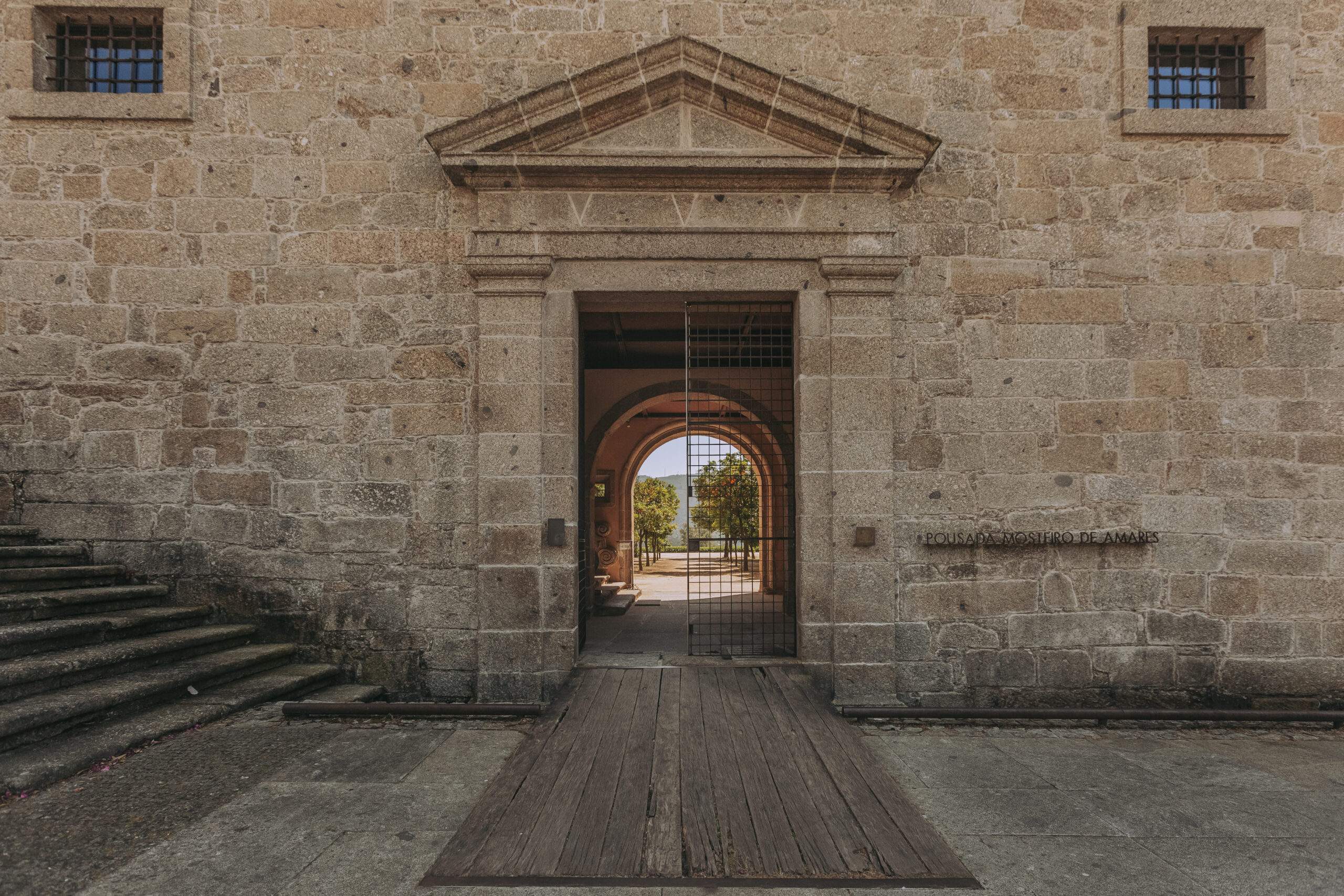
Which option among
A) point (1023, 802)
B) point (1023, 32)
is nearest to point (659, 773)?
point (1023, 802)

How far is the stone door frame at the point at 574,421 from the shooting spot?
4328 millimetres

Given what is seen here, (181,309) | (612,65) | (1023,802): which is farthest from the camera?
(181,309)

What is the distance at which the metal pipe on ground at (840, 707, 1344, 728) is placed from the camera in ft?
12.7

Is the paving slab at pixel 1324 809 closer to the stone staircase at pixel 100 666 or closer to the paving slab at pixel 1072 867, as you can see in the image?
the paving slab at pixel 1072 867

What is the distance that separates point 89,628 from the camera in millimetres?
3775

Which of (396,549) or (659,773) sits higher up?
(396,549)

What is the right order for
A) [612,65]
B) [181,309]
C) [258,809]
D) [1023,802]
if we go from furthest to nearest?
[181,309] < [612,65] < [1023,802] < [258,809]

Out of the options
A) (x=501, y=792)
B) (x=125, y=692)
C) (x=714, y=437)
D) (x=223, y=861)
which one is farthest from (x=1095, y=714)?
(x=714, y=437)

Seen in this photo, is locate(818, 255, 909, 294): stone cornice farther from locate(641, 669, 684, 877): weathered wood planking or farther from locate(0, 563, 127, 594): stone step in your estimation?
locate(0, 563, 127, 594): stone step

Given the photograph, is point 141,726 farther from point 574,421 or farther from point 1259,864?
point 1259,864

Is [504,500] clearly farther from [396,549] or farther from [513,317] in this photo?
[513,317]

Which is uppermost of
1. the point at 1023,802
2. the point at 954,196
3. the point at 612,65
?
the point at 612,65

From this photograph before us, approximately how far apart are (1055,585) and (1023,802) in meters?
2.00

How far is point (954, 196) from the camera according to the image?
14.9 ft
